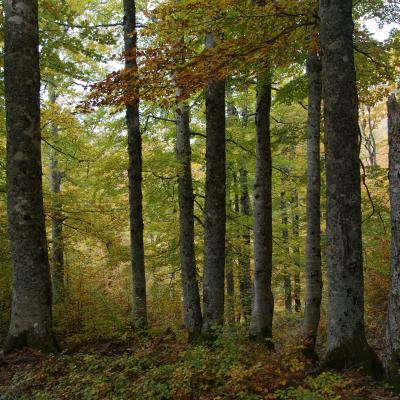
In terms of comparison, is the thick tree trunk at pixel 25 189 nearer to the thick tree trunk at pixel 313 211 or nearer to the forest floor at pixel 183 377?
the forest floor at pixel 183 377

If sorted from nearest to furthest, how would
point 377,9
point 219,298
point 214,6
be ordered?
point 214,6 → point 219,298 → point 377,9

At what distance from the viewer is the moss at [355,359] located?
534 centimetres

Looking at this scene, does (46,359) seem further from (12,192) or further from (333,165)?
(333,165)

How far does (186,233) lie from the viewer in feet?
39.8

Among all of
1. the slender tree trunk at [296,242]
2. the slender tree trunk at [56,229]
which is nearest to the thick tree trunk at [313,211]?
the slender tree trunk at [56,229]

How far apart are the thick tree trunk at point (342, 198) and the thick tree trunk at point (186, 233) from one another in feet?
19.4

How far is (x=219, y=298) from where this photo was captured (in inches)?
337

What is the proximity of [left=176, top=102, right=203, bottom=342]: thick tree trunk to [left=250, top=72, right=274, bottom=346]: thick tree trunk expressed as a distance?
2.03 m

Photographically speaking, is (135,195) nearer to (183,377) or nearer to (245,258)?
(183,377)

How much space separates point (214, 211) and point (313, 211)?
2.58 m

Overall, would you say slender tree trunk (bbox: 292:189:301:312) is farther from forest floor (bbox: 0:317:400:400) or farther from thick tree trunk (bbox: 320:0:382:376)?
thick tree trunk (bbox: 320:0:382:376)

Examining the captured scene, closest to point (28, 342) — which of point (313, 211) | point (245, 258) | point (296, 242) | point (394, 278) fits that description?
point (394, 278)

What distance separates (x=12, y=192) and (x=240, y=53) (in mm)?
4731

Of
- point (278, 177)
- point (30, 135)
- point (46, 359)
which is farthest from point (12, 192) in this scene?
point (278, 177)
